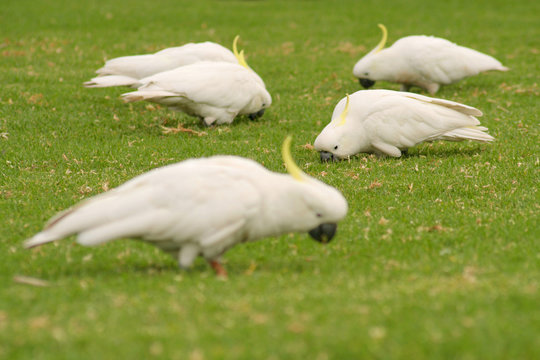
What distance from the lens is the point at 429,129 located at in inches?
307

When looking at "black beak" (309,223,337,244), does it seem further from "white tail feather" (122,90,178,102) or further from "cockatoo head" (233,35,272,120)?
"cockatoo head" (233,35,272,120)

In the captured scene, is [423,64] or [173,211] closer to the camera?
[173,211]

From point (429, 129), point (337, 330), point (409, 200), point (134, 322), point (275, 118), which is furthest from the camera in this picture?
point (275, 118)

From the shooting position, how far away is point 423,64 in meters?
11.0

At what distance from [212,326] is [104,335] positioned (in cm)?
51

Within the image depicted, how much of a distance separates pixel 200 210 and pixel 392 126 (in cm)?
398

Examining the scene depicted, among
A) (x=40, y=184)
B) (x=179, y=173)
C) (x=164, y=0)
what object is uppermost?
(x=179, y=173)

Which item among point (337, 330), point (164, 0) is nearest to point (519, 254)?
point (337, 330)

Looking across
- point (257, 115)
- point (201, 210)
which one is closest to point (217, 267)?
point (201, 210)

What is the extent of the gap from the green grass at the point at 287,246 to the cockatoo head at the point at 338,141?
0.20 meters

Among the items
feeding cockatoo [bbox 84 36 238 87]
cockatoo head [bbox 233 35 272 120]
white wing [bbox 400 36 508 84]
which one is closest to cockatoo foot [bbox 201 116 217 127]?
cockatoo head [bbox 233 35 272 120]

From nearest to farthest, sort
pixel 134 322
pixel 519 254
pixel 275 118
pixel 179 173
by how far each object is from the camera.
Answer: pixel 134 322
pixel 179 173
pixel 519 254
pixel 275 118

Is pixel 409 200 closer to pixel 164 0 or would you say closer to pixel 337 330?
pixel 337 330

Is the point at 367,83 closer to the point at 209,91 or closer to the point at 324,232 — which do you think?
the point at 209,91
